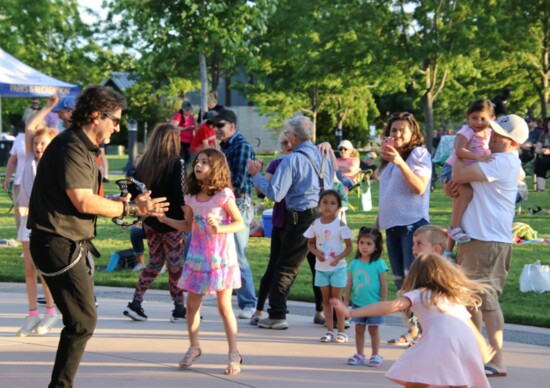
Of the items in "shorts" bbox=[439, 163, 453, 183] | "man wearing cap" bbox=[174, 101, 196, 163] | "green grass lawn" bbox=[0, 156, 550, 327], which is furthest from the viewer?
"man wearing cap" bbox=[174, 101, 196, 163]

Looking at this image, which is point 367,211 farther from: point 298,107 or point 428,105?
point 298,107

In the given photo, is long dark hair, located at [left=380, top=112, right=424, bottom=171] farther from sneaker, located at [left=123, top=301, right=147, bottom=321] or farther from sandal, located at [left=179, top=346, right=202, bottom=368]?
sneaker, located at [left=123, top=301, right=147, bottom=321]

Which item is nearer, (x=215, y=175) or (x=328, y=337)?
(x=215, y=175)

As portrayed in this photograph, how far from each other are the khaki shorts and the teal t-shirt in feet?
2.63

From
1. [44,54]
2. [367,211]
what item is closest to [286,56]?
[44,54]

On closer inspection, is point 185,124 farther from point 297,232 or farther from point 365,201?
point 297,232

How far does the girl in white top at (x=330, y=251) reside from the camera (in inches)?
317

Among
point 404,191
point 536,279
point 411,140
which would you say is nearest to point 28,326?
point 404,191

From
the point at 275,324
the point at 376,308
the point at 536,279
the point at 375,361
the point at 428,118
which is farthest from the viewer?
the point at 428,118

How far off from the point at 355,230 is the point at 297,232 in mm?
7691

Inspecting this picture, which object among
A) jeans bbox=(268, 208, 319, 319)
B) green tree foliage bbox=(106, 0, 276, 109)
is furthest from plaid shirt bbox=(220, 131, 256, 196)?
green tree foliage bbox=(106, 0, 276, 109)

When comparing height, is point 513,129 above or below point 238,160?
above

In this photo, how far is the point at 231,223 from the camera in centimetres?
696

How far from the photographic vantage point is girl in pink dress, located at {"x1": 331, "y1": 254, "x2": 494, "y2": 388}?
4.76m
